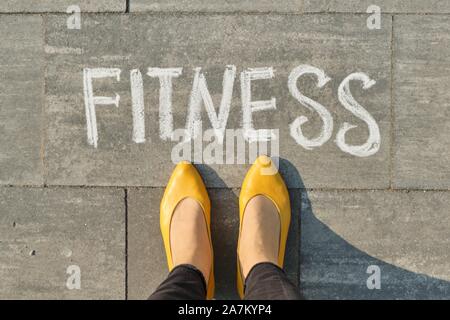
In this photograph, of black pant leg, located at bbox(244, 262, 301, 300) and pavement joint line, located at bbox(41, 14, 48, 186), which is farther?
pavement joint line, located at bbox(41, 14, 48, 186)

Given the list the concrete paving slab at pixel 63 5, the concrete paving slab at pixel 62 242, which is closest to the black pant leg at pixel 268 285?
the concrete paving slab at pixel 62 242

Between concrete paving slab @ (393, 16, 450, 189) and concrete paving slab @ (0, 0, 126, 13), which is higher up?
concrete paving slab @ (0, 0, 126, 13)

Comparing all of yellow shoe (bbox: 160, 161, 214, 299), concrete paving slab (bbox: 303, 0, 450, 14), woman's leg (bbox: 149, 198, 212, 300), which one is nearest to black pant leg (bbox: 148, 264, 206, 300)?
woman's leg (bbox: 149, 198, 212, 300)

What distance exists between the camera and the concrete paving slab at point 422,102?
255 centimetres

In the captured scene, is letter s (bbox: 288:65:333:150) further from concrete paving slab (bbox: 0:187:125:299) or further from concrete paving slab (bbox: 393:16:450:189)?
concrete paving slab (bbox: 0:187:125:299)

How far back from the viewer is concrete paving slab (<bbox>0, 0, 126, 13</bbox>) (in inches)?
102

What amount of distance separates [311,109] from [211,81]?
2.05 feet

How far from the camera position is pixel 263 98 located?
2600 millimetres

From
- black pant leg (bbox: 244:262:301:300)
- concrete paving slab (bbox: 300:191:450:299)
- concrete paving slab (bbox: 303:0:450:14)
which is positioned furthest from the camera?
concrete paving slab (bbox: 300:191:450:299)

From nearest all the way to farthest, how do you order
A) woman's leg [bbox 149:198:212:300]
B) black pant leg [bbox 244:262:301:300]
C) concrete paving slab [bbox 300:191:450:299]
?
1. black pant leg [bbox 244:262:301:300]
2. woman's leg [bbox 149:198:212:300]
3. concrete paving slab [bbox 300:191:450:299]

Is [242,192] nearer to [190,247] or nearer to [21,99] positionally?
[190,247]

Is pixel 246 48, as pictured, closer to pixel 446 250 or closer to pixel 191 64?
pixel 191 64

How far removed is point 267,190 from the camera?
262cm

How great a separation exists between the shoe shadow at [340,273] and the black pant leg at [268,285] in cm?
38
